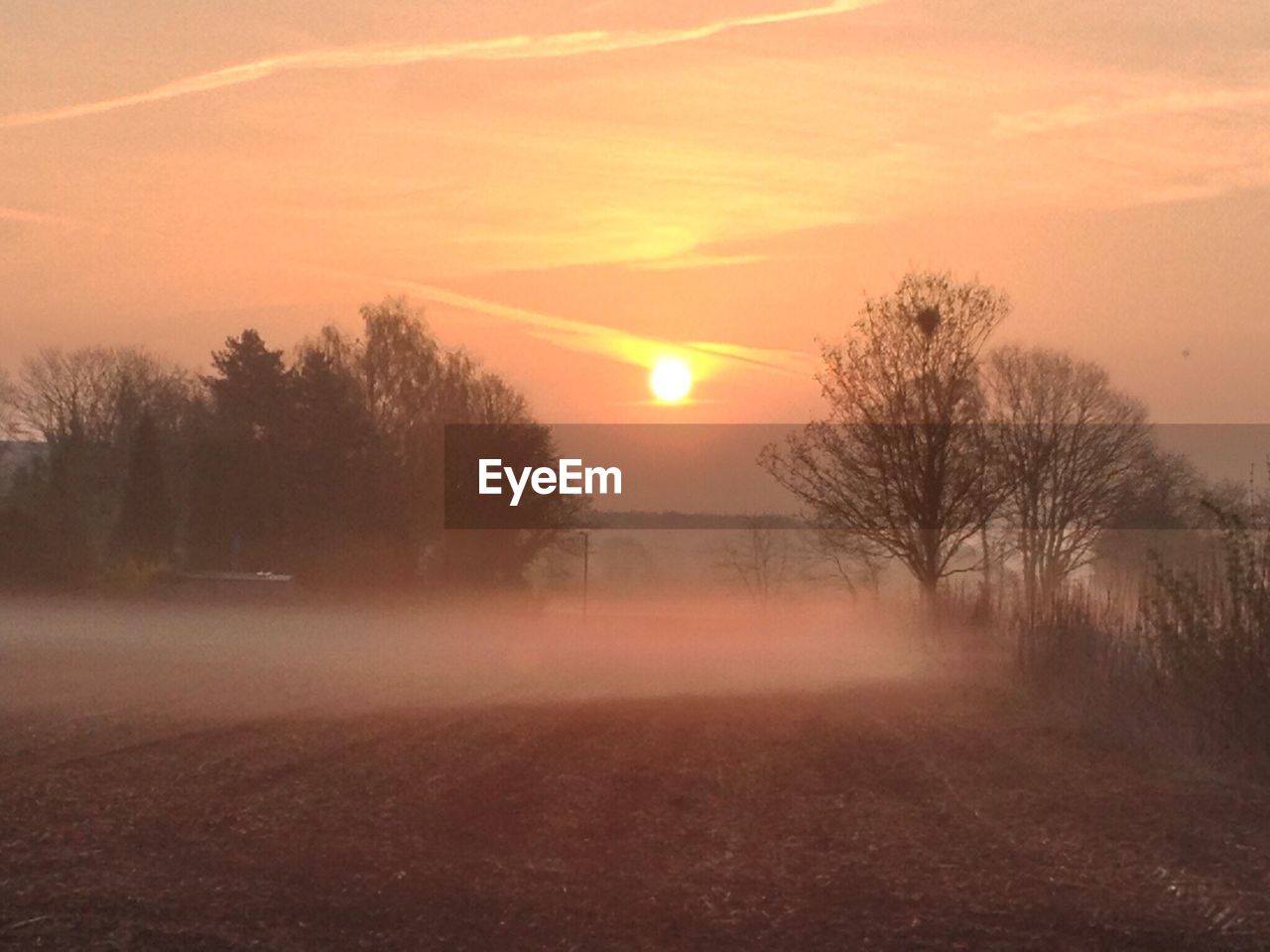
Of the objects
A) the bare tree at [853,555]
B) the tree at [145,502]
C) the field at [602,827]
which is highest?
the tree at [145,502]

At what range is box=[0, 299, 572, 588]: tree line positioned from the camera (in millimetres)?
60469

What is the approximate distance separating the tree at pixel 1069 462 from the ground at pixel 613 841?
3970 centimetres

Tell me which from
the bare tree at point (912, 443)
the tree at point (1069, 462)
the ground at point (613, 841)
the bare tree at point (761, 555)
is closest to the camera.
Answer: the ground at point (613, 841)

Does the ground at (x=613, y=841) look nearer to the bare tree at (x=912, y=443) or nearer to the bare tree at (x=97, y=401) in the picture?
the bare tree at (x=912, y=443)

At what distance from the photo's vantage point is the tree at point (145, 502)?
6234 cm

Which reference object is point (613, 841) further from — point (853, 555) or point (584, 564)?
point (584, 564)

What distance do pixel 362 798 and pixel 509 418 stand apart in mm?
52492

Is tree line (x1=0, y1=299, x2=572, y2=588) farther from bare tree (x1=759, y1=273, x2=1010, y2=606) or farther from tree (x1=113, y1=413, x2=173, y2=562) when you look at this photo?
bare tree (x1=759, y1=273, x2=1010, y2=606)

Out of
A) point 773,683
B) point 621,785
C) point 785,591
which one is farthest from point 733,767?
point 785,591

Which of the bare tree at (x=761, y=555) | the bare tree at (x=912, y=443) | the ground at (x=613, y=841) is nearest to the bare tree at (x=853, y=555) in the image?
the bare tree at (x=912, y=443)

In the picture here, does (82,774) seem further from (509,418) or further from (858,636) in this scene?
(509,418)

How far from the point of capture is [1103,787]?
13062mm

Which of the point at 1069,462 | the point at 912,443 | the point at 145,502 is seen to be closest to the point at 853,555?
the point at 912,443

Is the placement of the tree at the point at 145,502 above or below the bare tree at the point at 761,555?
above
